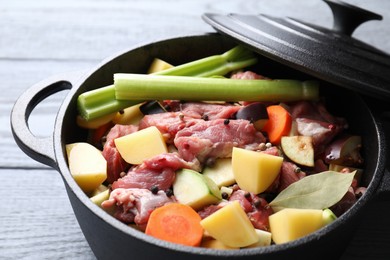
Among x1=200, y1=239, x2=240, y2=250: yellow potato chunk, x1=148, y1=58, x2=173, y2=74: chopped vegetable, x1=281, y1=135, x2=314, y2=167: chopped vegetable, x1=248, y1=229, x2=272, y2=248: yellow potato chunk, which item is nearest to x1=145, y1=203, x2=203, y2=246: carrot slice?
x1=200, y1=239, x2=240, y2=250: yellow potato chunk

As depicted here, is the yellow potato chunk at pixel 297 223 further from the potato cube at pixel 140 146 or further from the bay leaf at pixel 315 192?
the potato cube at pixel 140 146

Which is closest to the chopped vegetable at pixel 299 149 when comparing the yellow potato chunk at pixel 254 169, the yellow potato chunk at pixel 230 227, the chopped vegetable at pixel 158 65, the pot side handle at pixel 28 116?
the yellow potato chunk at pixel 254 169

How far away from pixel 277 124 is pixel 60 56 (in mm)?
1249

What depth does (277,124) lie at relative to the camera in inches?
73.0

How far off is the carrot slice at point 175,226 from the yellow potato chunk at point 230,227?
0.04 meters

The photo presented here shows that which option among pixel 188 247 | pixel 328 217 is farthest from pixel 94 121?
pixel 328 217

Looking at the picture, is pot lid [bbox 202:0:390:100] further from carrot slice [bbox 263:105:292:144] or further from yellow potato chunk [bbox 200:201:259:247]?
yellow potato chunk [bbox 200:201:259:247]

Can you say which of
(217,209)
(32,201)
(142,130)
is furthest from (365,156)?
(32,201)

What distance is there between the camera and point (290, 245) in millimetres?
1364

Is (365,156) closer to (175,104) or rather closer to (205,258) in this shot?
(175,104)

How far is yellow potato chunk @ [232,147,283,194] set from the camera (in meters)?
1.61

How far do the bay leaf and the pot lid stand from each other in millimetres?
293

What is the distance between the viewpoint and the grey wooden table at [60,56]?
1.95m

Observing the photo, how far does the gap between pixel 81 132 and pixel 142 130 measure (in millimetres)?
283
